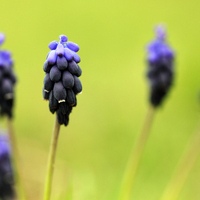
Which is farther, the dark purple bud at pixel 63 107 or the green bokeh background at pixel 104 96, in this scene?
the green bokeh background at pixel 104 96

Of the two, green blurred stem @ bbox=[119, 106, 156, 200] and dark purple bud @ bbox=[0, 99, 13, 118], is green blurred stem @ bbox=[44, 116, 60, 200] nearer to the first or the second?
dark purple bud @ bbox=[0, 99, 13, 118]

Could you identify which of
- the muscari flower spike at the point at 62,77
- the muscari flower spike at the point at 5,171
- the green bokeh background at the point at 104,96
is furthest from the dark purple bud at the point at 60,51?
the green bokeh background at the point at 104,96

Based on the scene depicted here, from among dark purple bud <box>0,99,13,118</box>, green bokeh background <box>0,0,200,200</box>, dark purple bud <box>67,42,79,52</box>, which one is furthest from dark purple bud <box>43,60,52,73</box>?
green bokeh background <box>0,0,200,200</box>

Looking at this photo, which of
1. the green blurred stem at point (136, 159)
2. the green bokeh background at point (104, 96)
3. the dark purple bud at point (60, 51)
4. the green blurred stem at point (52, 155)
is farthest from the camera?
the green bokeh background at point (104, 96)

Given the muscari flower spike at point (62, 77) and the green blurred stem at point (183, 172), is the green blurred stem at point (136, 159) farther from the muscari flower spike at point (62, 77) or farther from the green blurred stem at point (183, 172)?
the muscari flower spike at point (62, 77)

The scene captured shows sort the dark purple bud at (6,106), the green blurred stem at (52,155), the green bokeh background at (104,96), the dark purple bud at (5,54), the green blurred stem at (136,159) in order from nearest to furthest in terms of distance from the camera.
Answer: the green blurred stem at (52,155)
the dark purple bud at (5,54)
the dark purple bud at (6,106)
the green blurred stem at (136,159)
the green bokeh background at (104,96)

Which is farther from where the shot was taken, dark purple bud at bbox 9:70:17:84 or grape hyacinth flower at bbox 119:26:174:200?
grape hyacinth flower at bbox 119:26:174:200

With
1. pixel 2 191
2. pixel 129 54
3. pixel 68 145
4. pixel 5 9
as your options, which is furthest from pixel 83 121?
pixel 5 9

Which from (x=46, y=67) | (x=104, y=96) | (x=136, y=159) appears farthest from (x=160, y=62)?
(x=104, y=96)
